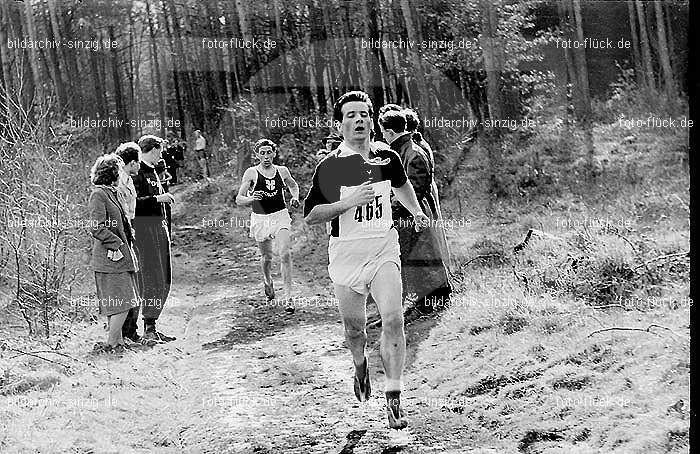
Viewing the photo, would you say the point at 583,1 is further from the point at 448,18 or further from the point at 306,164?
the point at 306,164

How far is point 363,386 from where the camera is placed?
3.83 m

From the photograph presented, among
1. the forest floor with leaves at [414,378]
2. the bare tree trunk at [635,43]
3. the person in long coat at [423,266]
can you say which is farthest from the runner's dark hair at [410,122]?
the bare tree trunk at [635,43]

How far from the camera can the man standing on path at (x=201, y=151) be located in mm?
8781

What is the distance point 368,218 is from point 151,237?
2808 millimetres

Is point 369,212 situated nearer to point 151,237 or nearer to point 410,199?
point 410,199

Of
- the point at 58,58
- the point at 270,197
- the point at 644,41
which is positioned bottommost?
the point at 270,197

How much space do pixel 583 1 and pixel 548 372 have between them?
7553mm

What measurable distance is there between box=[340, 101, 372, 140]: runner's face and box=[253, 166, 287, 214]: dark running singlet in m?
2.99

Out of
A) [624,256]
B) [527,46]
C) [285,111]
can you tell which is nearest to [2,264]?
[624,256]

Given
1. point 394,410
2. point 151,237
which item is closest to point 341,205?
point 394,410

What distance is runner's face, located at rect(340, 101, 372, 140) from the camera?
3549 mm

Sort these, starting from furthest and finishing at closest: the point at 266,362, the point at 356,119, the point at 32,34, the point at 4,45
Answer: the point at 4,45, the point at 32,34, the point at 266,362, the point at 356,119

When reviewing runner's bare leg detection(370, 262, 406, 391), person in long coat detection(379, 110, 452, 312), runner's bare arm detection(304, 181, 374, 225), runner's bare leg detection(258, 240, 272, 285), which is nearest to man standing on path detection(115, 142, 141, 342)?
runner's bare leg detection(258, 240, 272, 285)

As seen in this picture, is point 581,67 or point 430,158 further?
point 581,67
